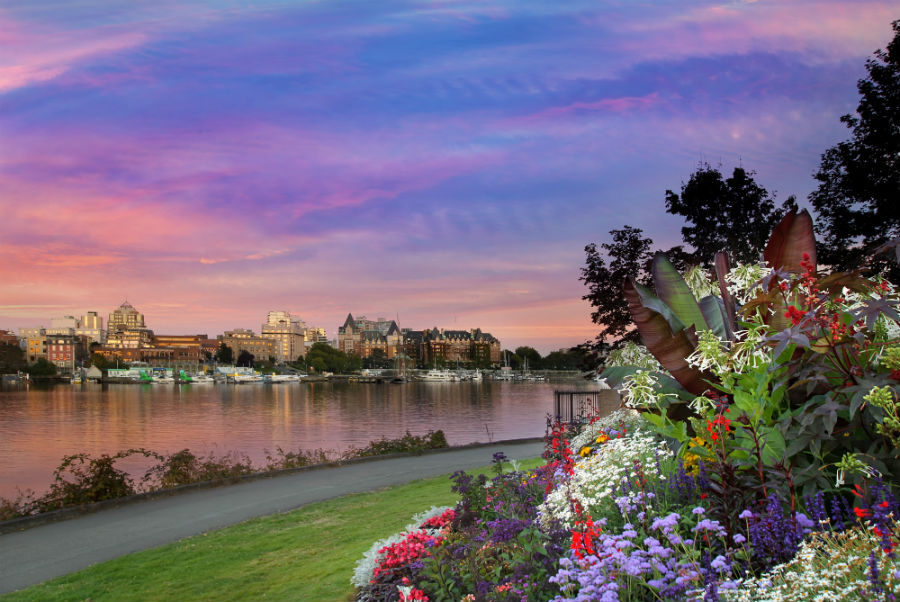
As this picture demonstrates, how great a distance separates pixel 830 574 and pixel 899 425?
980mm

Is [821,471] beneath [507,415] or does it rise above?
above

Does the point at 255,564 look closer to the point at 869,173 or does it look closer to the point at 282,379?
the point at 869,173

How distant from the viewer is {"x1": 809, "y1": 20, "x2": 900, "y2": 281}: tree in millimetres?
20578

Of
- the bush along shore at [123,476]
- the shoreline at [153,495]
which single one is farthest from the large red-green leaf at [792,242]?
the bush along shore at [123,476]

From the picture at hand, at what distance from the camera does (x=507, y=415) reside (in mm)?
52656

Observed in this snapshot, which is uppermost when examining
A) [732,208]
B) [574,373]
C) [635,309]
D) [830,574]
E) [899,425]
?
[732,208]

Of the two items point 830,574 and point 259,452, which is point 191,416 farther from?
point 830,574

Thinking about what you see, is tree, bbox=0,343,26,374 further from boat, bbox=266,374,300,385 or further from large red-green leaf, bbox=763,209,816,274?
large red-green leaf, bbox=763,209,816,274

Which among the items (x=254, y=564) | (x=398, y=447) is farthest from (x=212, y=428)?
(x=254, y=564)

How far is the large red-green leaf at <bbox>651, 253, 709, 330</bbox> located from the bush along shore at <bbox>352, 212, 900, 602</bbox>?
0.51 m

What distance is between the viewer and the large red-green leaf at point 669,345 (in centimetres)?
548

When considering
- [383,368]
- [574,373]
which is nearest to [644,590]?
[574,373]

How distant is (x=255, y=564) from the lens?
7.72 m

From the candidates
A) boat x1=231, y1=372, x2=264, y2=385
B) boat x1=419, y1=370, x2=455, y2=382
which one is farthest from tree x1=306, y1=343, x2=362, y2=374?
boat x1=419, y1=370, x2=455, y2=382
